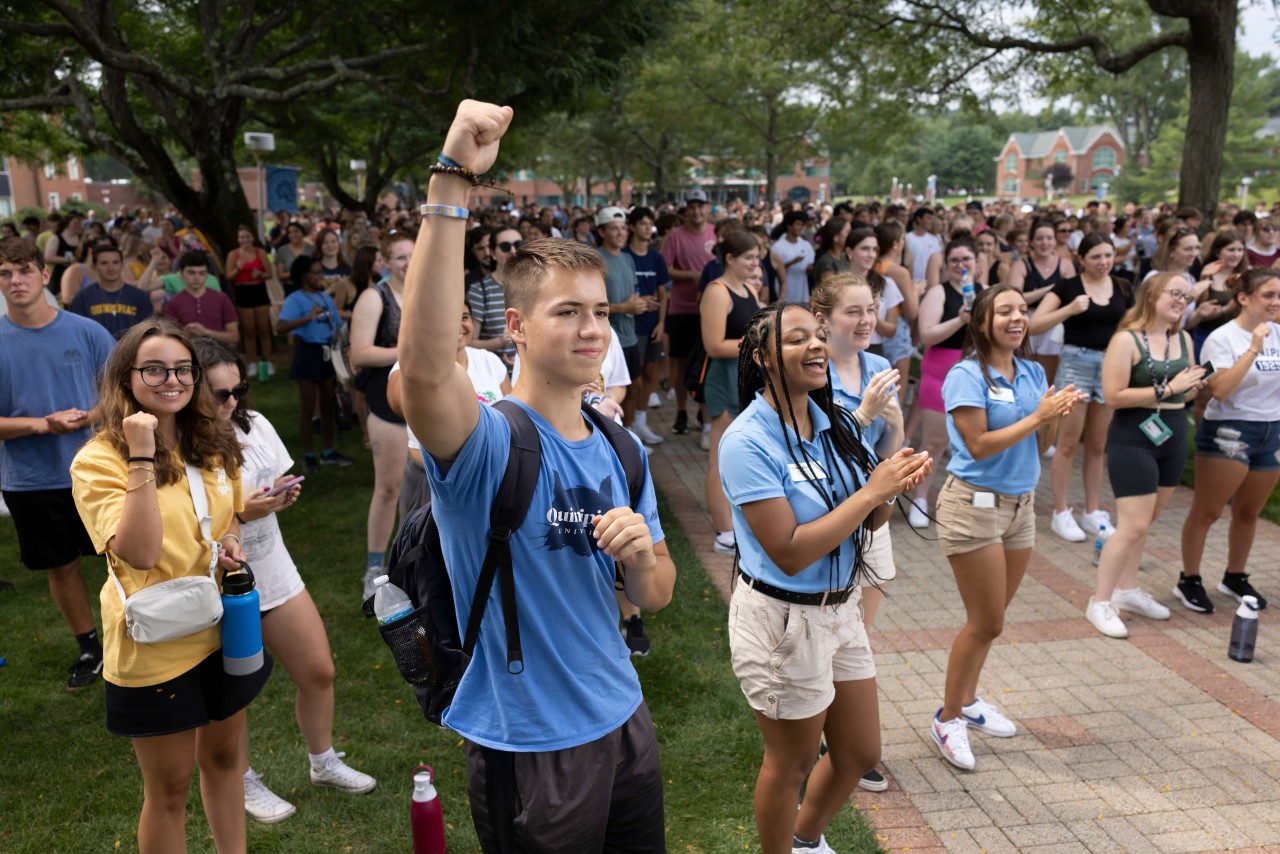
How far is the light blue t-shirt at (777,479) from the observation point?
3148 mm

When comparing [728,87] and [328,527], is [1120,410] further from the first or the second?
[728,87]

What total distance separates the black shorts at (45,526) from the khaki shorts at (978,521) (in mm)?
4303

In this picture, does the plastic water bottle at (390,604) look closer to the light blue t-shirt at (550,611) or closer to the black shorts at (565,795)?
the light blue t-shirt at (550,611)

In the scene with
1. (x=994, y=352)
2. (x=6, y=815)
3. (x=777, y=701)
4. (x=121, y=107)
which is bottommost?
(x=6, y=815)

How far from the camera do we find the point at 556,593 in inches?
89.0

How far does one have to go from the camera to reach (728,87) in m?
33.9

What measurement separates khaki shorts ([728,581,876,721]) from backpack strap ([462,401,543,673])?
4.17 ft

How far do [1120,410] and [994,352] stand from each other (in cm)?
164

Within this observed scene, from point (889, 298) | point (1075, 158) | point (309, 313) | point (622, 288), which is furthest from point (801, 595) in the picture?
point (1075, 158)

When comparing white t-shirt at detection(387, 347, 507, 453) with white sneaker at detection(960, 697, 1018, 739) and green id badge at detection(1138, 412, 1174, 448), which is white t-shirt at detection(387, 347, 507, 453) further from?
green id badge at detection(1138, 412, 1174, 448)

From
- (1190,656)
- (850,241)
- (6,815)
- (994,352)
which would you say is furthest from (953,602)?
(6,815)

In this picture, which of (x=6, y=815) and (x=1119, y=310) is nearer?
(x=6, y=815)

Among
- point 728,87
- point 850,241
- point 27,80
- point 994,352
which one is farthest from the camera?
point 728,87

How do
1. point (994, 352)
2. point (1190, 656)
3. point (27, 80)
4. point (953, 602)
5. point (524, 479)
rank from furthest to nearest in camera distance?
point (27, 80) → point (953, 602) → point (1190, 656) → point (994, 352) → point (524, 479)
